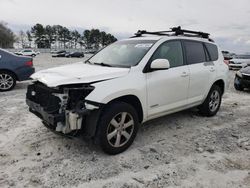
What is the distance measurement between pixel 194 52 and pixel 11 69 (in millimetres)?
5857

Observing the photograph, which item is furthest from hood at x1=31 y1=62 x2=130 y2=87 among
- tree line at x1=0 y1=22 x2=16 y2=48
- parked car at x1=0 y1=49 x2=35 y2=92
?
tree line at x1=0 y1=22 x2=16 y2=48

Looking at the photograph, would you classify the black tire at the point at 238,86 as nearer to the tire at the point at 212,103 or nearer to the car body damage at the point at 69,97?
the tire at the point at 212,103

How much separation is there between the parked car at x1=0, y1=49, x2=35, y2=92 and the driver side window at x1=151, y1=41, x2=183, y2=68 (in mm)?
5503

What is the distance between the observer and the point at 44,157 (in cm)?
366

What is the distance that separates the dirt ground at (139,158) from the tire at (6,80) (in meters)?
3.16

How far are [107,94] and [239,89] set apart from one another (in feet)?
25.2

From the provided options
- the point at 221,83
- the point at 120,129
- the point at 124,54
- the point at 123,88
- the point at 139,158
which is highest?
the point at 124,54

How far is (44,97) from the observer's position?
388 centimetres

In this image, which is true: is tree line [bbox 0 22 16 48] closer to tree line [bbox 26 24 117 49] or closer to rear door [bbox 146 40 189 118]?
tree line [bbox 26 24 117 49]

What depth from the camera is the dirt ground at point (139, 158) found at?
10.2 ft

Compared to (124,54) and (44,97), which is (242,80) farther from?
(44,97)

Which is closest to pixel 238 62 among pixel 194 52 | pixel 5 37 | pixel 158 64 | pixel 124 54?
pixel 194 52

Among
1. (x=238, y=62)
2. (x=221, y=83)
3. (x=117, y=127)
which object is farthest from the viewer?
(x=238, y=62)

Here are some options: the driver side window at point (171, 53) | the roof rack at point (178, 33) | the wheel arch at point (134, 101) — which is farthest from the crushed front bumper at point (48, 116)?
the roof rack at point (178, 33)
